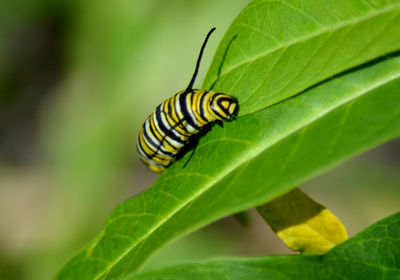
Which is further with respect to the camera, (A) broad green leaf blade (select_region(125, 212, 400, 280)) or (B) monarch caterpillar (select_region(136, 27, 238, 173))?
(B) monarch caterpillar (select_region(136, 27, 238, 173))

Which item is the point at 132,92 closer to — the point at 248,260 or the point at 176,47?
the point at 176,47

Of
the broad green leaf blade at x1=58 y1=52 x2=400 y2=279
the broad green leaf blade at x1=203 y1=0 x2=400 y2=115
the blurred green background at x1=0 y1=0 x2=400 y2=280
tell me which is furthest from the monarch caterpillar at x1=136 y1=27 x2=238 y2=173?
the blurred green background at x1=0 y1=0 x2=400 y2=280

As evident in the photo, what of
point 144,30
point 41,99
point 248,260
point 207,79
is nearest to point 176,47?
point 144,30

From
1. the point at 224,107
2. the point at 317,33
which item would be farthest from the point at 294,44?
the point at 224,107

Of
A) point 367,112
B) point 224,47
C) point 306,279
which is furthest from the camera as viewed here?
point 224,47

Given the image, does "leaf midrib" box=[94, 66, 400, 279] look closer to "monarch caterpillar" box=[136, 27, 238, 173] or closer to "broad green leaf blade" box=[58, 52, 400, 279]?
"broad green leaf blade" box=[58, 52, 400, 279]

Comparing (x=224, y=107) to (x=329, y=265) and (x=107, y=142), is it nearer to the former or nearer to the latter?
(x=329, y=265)

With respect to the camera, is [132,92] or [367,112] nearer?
[367,112]
